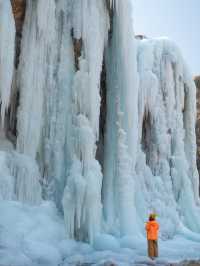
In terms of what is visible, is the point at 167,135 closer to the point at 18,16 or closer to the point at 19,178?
the point at 18,16

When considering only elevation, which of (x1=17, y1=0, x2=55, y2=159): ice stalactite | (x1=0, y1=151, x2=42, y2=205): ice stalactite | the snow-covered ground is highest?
(x1=17, y1=0, x2=55, y2=159): ice stalactite

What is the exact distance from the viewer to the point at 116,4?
12.3m

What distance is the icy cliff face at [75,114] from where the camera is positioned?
10.3 metres

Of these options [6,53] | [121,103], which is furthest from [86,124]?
[6,53]

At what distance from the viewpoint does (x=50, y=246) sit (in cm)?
915

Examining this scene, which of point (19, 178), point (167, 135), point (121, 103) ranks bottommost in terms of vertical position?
point (19, 178)

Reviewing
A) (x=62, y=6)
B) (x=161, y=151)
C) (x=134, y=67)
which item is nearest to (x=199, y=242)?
(x=161, y=151)

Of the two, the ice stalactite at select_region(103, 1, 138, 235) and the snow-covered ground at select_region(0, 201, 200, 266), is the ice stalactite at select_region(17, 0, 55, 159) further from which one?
the ice stalactite at select_region(103, 1, 138, 235)

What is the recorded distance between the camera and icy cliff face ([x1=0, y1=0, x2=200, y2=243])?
1027cm

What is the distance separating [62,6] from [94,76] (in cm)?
209

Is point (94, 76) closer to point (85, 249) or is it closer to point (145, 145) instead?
A: point (85, 249)

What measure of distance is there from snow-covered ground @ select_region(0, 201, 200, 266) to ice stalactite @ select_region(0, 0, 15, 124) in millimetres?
2289

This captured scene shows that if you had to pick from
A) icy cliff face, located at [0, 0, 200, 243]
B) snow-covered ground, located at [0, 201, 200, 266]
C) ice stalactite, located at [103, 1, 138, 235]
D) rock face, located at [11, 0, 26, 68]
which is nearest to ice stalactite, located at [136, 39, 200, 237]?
icy cliff face, located at [0, 0, 200, 243]

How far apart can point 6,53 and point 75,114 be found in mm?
2262
